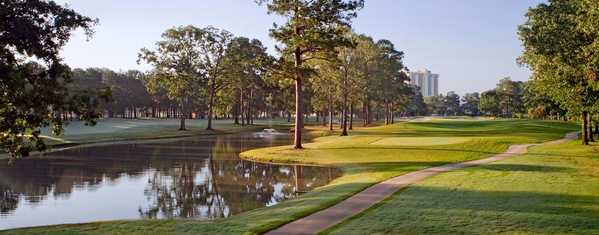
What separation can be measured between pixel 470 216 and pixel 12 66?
42.2 ft

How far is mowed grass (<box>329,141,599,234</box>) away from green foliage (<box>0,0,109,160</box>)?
7.92 metres

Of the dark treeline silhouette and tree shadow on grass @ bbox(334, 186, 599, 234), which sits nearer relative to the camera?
tree shadow on grass @ bbox(334, 186, 599, 234)

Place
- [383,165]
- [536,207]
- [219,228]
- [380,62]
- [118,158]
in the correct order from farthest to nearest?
1. [380,62]
2. [118,158]
3. [383,165]
4. [536,207]
5. [219,228]

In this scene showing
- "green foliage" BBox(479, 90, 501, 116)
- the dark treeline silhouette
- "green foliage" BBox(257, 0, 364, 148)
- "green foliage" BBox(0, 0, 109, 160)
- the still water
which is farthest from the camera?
"green foliage" BBox(479, 90, 501, 116)

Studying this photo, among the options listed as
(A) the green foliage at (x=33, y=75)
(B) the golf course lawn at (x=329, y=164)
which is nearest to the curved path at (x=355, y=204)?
(B) the golf course lawn at (x=329, y=164)

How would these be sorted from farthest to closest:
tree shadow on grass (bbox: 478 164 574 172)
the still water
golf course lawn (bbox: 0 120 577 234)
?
1. tree shadow on grass (bbox: 478 164 574 172)
2. the still water
3. golf course lawn (bbox: 0 120 577 234)

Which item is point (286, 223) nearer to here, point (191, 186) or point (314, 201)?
point (314, 201)

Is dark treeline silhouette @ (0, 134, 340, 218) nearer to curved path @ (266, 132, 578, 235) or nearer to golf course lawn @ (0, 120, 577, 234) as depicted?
golf course lawn @ (0, 120, 577, 234)

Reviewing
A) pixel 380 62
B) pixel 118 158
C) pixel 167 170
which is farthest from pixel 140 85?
pixel 167 170

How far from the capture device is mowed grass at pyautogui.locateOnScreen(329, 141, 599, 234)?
13.4 meters

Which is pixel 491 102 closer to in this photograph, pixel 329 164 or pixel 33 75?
pixel 329 164

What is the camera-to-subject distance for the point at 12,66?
12.7m

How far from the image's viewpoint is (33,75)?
44.4 ft

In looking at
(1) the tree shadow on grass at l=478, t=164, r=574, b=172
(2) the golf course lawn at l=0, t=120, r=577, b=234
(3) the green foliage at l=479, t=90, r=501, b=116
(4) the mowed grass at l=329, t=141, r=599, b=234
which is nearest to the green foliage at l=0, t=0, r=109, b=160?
(2) the golf course lawn at l=0, t=120, r=577, b=234
